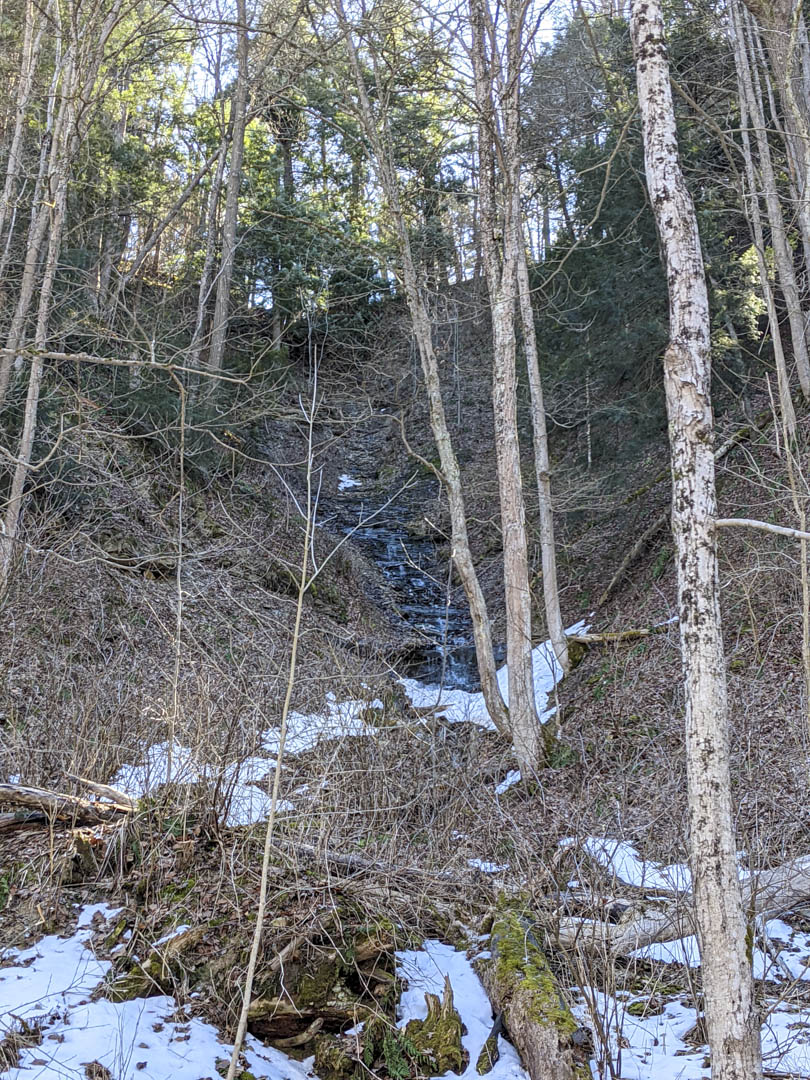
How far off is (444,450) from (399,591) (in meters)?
6.54

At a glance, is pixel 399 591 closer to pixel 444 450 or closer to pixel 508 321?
pixel 444 450

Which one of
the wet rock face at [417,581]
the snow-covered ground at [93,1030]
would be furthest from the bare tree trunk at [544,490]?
the snow-covered ground at [93,1030]

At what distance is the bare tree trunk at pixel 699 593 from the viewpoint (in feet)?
9.37

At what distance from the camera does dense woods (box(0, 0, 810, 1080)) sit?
355 cm

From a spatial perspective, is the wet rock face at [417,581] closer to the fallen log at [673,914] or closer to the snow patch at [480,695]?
the snow patch at [480,695]

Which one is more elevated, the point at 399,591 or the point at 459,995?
the point at 399,591

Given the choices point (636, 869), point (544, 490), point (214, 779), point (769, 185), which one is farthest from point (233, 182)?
point (636, 869)

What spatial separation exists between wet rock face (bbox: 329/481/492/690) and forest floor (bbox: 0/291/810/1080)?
2.74 metres

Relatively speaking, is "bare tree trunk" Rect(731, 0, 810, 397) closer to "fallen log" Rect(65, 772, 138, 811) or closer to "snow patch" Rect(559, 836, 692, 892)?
"snow patch" Rect(559, 836, 692, 892)

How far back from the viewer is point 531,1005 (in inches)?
140

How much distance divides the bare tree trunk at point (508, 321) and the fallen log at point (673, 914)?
3887mm

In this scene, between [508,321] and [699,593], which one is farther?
[508,321]

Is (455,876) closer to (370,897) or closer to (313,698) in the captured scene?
(370,897)

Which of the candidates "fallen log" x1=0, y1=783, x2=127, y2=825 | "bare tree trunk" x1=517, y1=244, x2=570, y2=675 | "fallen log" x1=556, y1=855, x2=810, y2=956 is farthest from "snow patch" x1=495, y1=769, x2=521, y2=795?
"fallen log" x1=0, y1=783, x2=127, y2=825
